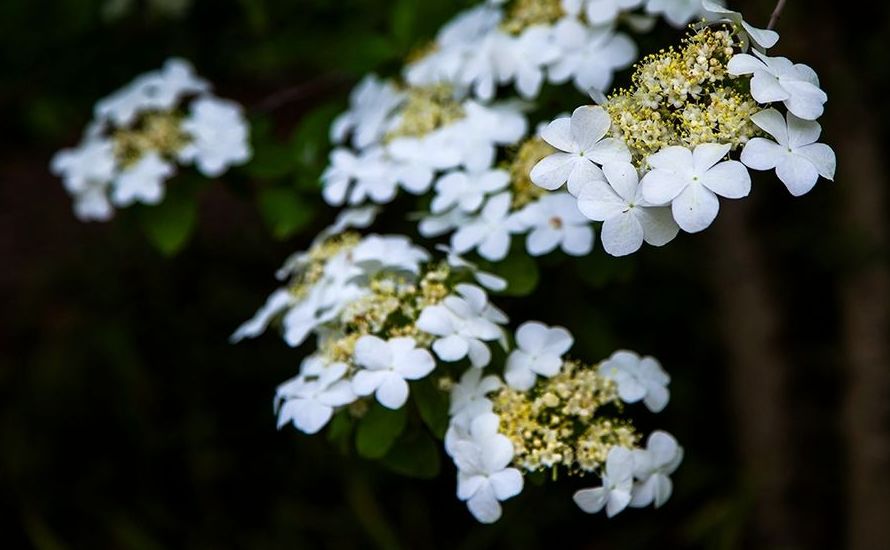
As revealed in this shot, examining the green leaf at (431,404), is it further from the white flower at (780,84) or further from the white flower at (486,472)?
the white flower at (780,84)

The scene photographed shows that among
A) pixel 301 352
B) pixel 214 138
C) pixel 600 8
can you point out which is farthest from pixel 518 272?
pixel 301 352

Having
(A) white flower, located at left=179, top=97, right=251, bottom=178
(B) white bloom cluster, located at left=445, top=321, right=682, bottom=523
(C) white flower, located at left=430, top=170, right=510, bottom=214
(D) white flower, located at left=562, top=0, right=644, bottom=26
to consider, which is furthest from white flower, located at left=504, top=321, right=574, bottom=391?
(A) white flower, located at left=179, top=97, right=251, bottom=178

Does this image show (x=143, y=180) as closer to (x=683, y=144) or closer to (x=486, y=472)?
(x=486, y=472)

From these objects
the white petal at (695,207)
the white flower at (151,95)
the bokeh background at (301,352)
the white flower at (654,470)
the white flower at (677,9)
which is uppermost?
the white petal at (695,207)

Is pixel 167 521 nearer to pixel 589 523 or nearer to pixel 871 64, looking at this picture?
pixel 589 523

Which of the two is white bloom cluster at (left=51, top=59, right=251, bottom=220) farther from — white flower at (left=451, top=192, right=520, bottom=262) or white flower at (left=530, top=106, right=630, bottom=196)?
white flower at (left=530, top=106, right=630, bottom=196)

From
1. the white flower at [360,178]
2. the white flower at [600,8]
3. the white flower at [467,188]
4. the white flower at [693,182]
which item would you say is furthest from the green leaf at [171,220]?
the white flower at [693,182]

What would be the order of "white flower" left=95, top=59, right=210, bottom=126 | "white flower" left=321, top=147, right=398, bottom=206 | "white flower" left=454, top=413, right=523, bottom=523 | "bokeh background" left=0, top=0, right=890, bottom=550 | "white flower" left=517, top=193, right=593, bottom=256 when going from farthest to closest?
1. "bokeh background" left=0, top=0, right=890, bottom=550
2. "white flower" left=95, top=59, right=210, bottom=126
3. "white flower" left=321, top=147, right=398, bottom=206
4. "white flower" left=517, top=193, right=593, bottom=256
5. "white flower" left=454, top=413, right=523, bottom=523
